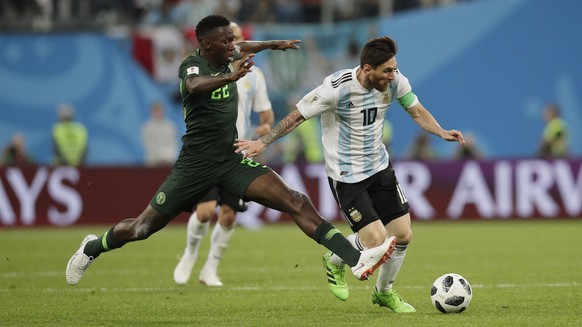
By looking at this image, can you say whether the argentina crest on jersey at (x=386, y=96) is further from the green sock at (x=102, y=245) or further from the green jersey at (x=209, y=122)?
the green sock at (x=102, y=245)

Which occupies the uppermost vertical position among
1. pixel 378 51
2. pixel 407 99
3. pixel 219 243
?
pixel 378 51

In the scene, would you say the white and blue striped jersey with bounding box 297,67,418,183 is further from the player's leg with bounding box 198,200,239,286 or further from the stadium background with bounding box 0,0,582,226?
the stadium background with bounding box 0,0,582,226

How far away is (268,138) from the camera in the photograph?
28.9ft

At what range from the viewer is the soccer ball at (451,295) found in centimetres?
883

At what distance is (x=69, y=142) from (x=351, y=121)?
14.7 m

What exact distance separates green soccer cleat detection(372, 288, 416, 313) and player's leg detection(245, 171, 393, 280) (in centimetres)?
82

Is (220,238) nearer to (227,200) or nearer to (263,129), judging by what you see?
(227,200)

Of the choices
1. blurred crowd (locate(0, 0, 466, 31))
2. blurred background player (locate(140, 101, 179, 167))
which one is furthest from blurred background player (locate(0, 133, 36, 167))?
blurred crowd (locate(0, 0, 466, 31))

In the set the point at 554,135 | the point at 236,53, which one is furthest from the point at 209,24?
the point at 554,135

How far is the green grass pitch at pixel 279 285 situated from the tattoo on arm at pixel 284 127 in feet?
4.80

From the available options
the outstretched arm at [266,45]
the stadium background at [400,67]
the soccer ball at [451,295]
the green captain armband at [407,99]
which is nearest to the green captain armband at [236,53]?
the outstretched arm at [266,45]

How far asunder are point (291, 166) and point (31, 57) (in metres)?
7.39

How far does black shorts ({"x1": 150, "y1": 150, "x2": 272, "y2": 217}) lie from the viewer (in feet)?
29.9

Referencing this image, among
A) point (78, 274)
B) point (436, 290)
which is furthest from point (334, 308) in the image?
point (78, 274)
